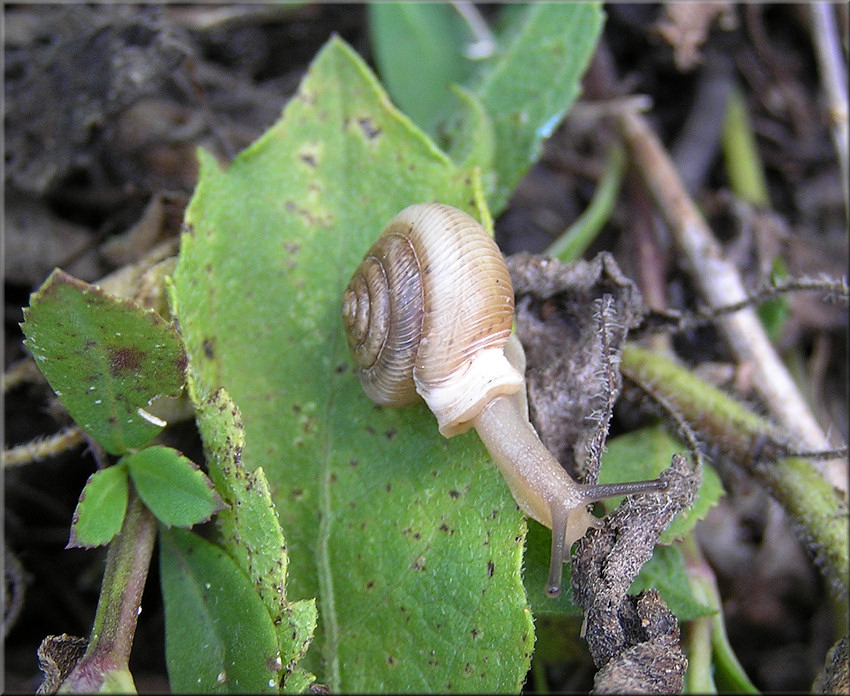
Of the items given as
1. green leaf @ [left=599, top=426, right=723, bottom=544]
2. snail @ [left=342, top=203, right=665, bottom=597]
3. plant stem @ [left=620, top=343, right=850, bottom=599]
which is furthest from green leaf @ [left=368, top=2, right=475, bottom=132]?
green leaf @ [left=599, top=426, right=723, bottom=544]

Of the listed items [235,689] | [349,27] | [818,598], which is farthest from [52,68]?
[818,598]

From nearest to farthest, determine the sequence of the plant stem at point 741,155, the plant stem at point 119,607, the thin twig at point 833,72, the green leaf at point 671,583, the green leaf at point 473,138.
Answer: the plant stem at point 119,607 < the green leaf at point 671,583 < the green leaf at point 473,138 < the thin twig at point 833,72 < the plant stem at point 741,155

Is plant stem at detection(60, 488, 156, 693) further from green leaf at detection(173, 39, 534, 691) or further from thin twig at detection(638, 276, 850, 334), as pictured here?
thin twig at detection(638, 276, 850, 334)

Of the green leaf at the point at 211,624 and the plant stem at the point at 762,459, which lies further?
Answer: the plant stem at the point at 762,459

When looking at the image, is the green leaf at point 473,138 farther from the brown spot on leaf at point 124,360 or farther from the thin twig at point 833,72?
the thin twig at point 833,72

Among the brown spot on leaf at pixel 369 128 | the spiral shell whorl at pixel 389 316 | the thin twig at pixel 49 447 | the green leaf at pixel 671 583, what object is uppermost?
the brown spot on leaf at pixel 369 128

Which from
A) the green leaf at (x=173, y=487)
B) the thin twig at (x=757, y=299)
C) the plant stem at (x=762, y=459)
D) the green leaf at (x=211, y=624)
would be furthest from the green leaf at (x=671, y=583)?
the green leaf at (x=173, y=487)
